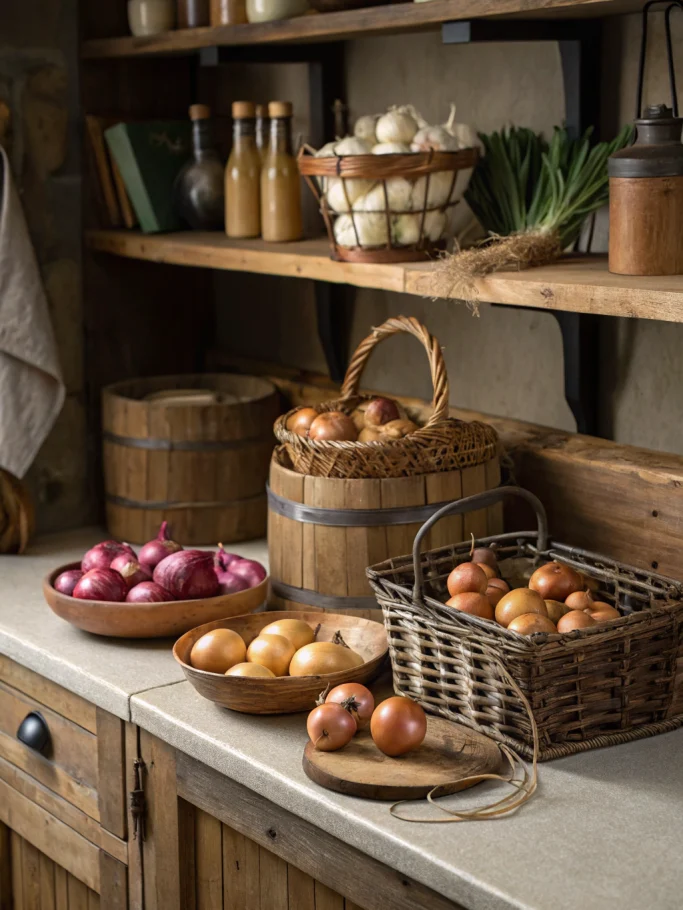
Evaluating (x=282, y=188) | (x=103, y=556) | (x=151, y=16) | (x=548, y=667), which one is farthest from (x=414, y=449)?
(x=151, y=16)

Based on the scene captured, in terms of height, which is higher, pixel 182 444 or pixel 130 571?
pixel 182 444

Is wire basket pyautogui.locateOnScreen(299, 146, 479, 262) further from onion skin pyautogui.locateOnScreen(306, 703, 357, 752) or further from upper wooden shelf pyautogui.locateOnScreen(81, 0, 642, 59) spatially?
onion skin pyautogui.locateOnScreen(306, 703, 357, 752)

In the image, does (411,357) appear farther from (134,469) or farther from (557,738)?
(557,738)

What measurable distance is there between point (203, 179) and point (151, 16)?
34 centimetres

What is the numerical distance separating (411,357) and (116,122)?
0.82 m

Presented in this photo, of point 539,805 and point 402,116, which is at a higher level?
point 402,116

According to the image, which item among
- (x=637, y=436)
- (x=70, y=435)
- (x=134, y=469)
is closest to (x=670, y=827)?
(x=637, y=436)

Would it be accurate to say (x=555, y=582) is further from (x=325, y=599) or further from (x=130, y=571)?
(x=130, y=571)

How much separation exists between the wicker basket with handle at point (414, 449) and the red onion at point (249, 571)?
0.66 feet

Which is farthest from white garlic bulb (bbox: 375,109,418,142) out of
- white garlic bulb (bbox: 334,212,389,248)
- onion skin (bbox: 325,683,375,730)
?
onion skin (bbox: 325,683,375,730)

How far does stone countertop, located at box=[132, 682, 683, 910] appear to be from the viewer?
1323 mm

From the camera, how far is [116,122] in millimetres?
2660

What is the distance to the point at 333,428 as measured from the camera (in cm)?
203

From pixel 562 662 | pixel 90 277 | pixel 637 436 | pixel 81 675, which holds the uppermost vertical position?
pixel 90 277
